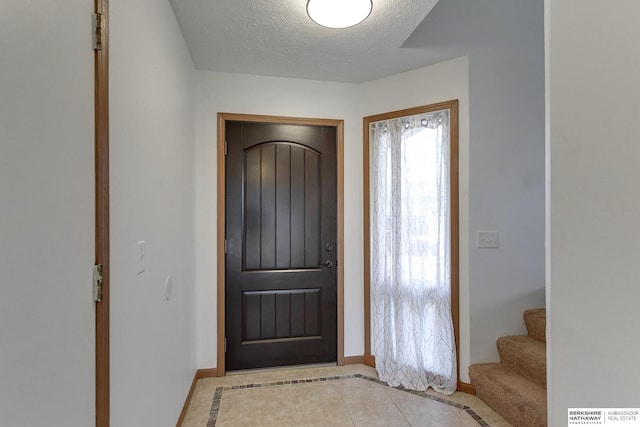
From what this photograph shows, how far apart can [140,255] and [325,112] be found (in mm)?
1924

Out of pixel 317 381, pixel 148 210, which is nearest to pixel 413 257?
pixel 317 381

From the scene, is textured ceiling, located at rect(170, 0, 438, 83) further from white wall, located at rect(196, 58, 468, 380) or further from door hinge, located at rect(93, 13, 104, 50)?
door hinge, located at rect(93, 13, 104, 50)

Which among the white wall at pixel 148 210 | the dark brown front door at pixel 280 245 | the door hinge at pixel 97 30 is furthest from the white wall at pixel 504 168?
the door hinge at pixel 97 30

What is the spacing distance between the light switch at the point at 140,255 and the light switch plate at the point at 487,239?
7.02 feet

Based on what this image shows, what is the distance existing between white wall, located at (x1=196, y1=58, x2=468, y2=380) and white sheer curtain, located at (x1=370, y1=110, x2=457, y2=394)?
0.50 ft

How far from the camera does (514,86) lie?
237 centimetres

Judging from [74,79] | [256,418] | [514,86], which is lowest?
[256,418]

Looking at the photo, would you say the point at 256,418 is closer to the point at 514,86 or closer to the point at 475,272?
the point at 475,272

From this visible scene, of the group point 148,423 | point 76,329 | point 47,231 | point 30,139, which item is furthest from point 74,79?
point 148,423

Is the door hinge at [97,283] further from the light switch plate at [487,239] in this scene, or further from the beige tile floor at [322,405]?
the light switch plate at [487,239]

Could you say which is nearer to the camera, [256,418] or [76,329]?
[76,329]

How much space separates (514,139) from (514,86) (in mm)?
400

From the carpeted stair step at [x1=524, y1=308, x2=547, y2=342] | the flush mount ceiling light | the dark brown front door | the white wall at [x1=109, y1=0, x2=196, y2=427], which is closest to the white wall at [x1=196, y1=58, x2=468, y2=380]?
the dark brown front door

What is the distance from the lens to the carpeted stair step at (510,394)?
1.81 metres
